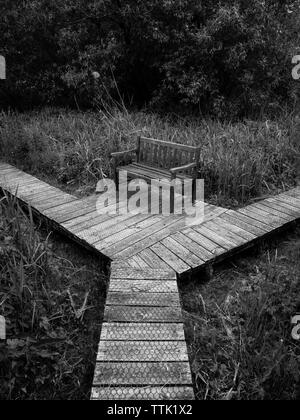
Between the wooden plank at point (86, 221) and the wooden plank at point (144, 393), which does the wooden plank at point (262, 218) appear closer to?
the wooden plank at point (86, 221)

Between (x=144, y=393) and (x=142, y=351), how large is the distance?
30 cm

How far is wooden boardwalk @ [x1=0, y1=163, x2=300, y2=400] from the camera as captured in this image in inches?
81.4

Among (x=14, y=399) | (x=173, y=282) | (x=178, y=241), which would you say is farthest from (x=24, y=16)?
(x=14, y=399)

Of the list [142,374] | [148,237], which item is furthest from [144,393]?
[148,237]

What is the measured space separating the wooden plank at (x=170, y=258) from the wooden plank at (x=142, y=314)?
19.1 inches

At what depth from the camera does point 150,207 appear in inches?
173

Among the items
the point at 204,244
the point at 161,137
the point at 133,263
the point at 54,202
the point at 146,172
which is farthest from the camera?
the point at 161,137

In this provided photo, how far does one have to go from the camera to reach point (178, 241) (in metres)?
3.52

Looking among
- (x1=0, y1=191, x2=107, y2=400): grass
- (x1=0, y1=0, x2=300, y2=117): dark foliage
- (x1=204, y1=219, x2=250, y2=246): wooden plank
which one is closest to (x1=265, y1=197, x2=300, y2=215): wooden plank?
(x1=204, y1=219, x2=250, y2=246): wooden plank

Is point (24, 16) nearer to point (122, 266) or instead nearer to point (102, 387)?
point (122, 266)

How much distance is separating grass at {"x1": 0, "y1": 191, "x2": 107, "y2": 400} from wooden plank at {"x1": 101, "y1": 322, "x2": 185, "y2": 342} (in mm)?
314

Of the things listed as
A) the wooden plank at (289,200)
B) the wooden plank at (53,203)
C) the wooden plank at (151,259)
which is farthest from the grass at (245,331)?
the wooden plank at (53,203)

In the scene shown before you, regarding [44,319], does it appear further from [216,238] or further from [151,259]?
[216,238]
